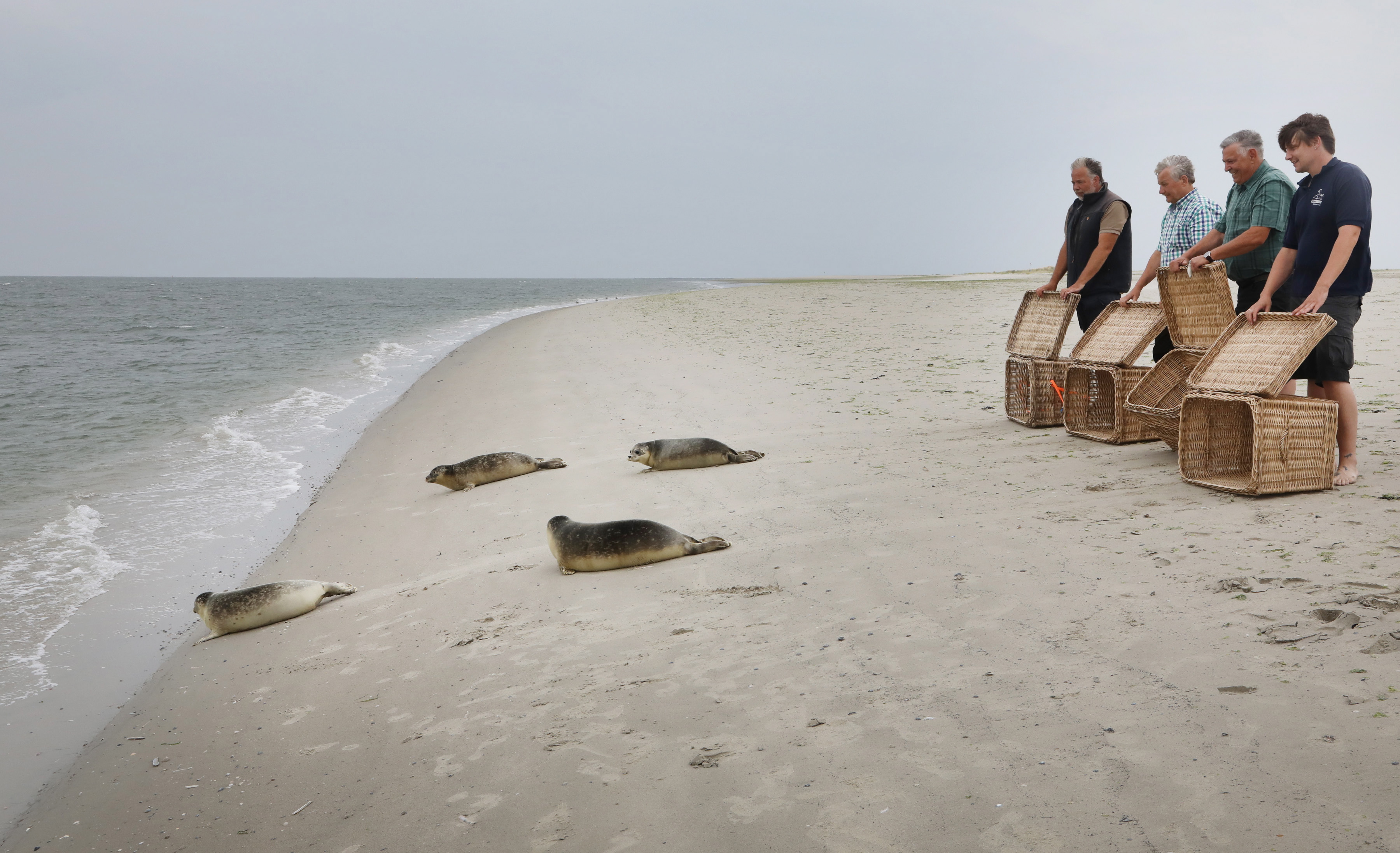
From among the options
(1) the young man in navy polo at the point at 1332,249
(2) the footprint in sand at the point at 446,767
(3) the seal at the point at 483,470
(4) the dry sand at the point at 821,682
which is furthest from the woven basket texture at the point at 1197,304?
(2) the footprint in sand at the point at 446,767

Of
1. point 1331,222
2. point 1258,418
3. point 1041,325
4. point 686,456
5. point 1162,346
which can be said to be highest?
point 1331,222

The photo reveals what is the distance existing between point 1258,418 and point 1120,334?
77.9 inches

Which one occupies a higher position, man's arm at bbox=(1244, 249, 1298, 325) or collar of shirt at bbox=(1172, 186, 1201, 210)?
collar of shirt at bbox=(1172, 186, 1201, 210)

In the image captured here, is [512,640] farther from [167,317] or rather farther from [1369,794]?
[167,317]

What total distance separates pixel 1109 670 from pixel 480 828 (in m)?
1.94

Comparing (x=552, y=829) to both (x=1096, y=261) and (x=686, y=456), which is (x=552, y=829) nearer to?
(x=686, y=456)

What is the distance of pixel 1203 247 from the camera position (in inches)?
209

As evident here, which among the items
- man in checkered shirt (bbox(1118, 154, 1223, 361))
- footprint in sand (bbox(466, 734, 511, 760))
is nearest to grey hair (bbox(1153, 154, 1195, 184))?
man in checkered shirt (bbox(1118, 154, 1223, 361))

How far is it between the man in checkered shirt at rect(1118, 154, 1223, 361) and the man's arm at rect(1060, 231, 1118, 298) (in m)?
0.43

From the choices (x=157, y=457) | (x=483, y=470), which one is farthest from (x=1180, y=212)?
(x=157, y=457)

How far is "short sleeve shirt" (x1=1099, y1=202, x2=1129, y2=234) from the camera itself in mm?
6383

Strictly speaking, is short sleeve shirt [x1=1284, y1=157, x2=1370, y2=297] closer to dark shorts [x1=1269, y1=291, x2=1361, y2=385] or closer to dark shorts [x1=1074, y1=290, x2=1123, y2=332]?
dark shorts [x1=1269, y1=291, x2=1361, y2=385]

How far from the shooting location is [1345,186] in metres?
4.27

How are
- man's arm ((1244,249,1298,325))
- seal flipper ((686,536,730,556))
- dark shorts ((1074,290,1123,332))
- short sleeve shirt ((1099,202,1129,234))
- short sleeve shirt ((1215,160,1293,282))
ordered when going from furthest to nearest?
dark shorts ((1074,290,1123,332))
short sleeve shirt ((1099,202,1129,234))
short sleeve shirt ((1215,160,1293,282))
man's arm ((1244,249,1298,325))
seal flipper ((686,536,730,556))
